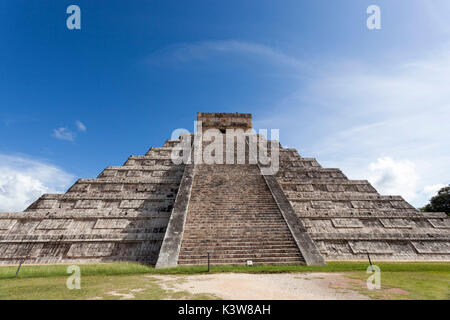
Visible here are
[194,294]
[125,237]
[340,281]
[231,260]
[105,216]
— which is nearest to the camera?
[194,294]

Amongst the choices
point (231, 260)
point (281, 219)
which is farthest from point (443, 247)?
point (231, 260)

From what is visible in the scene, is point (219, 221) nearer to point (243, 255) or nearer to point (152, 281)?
point (243, 255)

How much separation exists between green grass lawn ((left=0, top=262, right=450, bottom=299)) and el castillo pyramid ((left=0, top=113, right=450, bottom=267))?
2.77 feet

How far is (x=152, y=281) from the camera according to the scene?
6.02 metres

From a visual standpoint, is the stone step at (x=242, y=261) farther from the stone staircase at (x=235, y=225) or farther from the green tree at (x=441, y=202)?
the green tree at (x=441, y=202)

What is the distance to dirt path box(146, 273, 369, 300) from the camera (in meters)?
4.78

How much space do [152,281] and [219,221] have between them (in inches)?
183

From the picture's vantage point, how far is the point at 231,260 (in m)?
8.12

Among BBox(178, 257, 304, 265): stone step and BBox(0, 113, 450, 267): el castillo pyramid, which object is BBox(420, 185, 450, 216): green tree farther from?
BBox(178, 257, 304, 265): stone step

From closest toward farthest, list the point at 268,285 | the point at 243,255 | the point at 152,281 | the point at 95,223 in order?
the point at 268,285 → the point at 152,281 → the point at 243,255 → the point at 95,223

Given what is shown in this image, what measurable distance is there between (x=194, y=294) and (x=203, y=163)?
1198 centimetres

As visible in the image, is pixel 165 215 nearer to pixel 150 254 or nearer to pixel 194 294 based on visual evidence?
pixel 150 254

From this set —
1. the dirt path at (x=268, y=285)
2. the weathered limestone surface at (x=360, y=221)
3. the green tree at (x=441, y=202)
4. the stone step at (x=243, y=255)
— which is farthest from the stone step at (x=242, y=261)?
the green tree at (x=441, y=202)

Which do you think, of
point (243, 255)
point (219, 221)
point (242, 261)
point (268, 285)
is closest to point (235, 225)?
point (219, 221)
